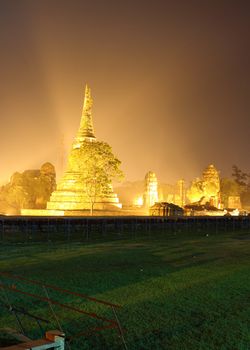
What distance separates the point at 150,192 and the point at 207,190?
33.9 feet

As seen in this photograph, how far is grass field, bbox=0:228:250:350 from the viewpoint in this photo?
833cm

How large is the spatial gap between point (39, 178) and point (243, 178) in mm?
57965

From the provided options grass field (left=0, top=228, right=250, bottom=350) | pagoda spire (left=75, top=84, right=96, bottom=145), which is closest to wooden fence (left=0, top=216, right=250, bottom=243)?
grass field (left=0, top=228, right=250, bottom=350)

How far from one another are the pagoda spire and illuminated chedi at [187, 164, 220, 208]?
795 inches

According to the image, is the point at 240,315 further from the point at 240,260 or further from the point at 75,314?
the point at 240,260

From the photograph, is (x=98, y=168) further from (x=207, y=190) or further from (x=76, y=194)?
(x=207, y=190)

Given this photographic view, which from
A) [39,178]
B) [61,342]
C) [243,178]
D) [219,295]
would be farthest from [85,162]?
[243,178]

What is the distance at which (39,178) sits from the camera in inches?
3177

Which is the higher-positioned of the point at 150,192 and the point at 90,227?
the point at 150,192

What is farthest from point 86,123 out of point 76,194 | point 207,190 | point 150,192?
point 207,190

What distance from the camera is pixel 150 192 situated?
7906 centimetres

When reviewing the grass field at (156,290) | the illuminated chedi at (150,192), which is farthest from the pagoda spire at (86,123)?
the grass field at (156,290)

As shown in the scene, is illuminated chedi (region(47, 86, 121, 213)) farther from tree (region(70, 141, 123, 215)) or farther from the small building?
the small building

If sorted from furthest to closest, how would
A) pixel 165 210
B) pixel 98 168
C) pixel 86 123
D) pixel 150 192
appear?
pixel 150 192 → pixel 86 123 → pixel 98 168 → pixel 165 210
